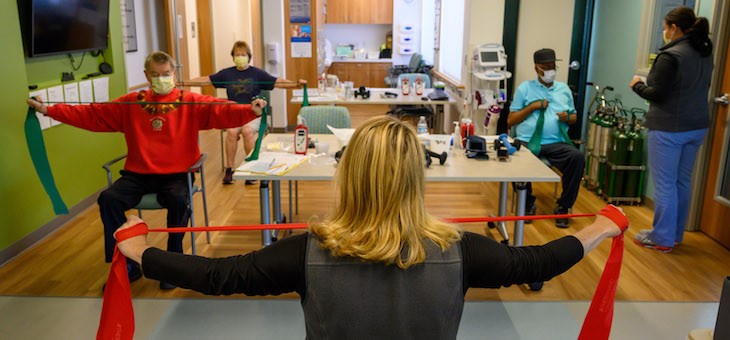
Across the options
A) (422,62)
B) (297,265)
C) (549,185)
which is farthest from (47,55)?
(422,62)

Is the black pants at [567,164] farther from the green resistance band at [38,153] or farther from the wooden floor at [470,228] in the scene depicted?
the green resistance band at [38,153]

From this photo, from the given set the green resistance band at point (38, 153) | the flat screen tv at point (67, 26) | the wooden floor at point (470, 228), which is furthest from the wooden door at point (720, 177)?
the flat screen tv at point (67, 26)

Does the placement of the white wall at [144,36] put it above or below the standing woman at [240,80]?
above

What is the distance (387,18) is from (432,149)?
25.8 feet

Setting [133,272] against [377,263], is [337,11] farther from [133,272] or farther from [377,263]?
[377,263]

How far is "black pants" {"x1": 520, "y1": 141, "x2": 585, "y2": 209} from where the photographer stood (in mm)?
4398

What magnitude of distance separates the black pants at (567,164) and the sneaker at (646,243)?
0.49 metres

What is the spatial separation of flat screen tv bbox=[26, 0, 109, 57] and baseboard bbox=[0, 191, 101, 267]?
1.13 metres

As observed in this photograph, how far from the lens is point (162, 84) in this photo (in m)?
3.54

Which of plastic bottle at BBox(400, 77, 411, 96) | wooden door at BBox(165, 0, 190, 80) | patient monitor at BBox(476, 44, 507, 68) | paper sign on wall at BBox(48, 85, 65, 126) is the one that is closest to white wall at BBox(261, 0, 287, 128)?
wooden door at BBox(165, 0, 190, 80)

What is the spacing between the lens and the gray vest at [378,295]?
1.33 meters

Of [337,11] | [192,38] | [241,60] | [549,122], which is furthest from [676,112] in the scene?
[337,11]

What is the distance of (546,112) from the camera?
4645mm

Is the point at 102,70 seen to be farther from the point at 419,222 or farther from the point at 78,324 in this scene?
the point at 419,222
